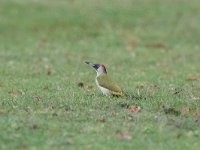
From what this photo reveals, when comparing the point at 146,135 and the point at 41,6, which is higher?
the point at 41,6

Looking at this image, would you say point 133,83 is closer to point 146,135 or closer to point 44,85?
point 44,85

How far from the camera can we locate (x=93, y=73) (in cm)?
1950

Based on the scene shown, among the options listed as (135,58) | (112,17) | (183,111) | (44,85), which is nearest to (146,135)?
(183,111)

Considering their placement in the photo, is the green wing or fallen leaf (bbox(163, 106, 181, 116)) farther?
the green wing

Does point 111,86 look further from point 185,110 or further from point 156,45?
point 156,45

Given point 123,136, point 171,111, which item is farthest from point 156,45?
point 123,136

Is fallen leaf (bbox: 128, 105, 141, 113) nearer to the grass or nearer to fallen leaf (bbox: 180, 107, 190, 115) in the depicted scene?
A: the grass

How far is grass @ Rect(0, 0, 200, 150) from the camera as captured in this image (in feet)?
36.2

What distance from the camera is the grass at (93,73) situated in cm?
1103

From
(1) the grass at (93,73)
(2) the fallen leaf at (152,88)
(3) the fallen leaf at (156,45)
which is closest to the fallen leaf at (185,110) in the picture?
(1) the grass at (93,73)

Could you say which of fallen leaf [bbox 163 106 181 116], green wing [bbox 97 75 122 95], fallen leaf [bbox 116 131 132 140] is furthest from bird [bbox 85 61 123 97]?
fallen leaf [bbox 116 131 132 140]

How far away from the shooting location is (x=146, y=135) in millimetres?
11086

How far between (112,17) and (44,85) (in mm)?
13756

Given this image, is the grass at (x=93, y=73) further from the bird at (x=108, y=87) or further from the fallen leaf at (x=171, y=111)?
the bird at (x=108, y=87)
